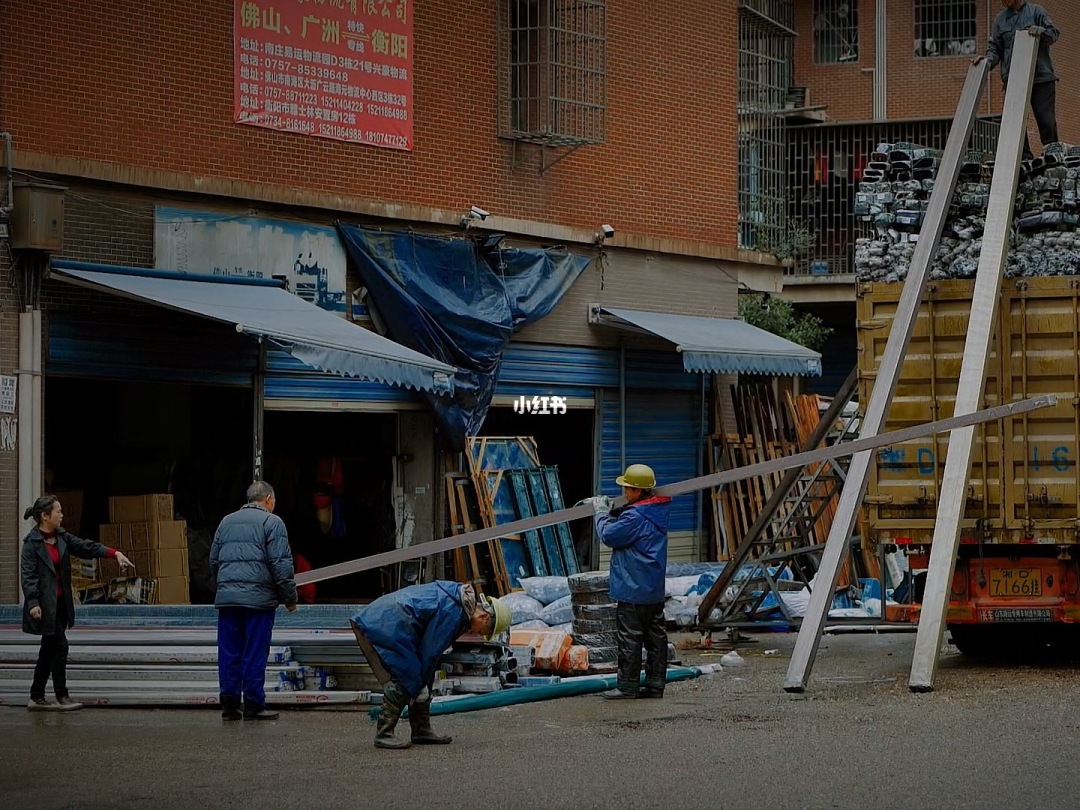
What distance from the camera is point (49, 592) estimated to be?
11922mm

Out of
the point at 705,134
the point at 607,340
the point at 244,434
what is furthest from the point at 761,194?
the point at 244,434

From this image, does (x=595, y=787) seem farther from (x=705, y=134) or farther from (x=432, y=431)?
(x=705, y=134)

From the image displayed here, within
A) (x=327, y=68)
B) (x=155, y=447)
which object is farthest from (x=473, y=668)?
(x=327, y=68)

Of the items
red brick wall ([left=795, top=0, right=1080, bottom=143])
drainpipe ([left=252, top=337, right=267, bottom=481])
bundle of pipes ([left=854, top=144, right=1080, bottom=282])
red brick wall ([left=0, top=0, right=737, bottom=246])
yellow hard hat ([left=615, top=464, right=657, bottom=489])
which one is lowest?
yellow hard hat ([left=615, top=464, right=657, bottom=489])

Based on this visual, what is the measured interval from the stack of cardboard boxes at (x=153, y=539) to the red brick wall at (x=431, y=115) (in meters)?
3.29

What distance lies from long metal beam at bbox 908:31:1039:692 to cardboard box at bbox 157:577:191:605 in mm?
7270

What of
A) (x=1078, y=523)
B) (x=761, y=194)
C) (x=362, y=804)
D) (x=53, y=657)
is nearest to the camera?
(x=362, y=804)

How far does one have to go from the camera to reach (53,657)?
1201cm

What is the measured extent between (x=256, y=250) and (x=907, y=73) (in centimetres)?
2059

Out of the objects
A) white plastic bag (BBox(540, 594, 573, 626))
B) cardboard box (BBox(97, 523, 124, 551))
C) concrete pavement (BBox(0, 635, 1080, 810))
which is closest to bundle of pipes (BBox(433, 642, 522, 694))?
concrete pavement (BBox(0, 635, 1080, 810))

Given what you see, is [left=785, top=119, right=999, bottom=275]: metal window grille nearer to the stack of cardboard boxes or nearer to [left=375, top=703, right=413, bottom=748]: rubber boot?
the stack of cardboard boxes

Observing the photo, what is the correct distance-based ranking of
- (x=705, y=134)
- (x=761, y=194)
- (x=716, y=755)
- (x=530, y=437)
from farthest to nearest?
(x=761, y=194)
(x=705, y=134)
(x=530, y=437)
(x=716, y=755)

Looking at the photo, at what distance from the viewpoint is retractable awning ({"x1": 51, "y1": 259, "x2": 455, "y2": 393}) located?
1514 centimetres

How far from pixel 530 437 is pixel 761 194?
24.9 ft
